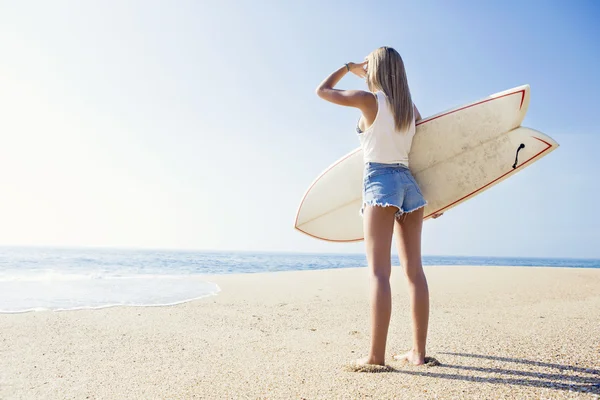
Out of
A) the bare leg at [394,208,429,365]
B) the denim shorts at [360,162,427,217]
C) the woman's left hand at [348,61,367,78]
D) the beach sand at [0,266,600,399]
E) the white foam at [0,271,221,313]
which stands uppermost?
the woman's left hand at [348,61,367,78]

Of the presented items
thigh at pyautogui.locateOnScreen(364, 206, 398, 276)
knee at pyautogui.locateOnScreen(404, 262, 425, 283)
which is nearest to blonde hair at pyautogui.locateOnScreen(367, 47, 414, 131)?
thigh at pyautogui.locateOnScreen(364, 206, 398, 276)

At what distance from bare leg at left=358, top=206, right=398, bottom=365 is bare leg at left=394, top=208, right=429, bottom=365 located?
0.59 ft

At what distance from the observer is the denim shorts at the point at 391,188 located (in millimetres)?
1977

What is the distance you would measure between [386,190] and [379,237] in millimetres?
229

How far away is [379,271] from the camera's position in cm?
195

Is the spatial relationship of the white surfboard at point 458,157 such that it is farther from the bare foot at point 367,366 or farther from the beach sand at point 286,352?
the bare foot at point 367,366

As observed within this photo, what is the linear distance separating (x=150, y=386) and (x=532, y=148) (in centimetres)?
268

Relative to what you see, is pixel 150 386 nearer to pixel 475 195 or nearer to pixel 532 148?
pixel 475 195

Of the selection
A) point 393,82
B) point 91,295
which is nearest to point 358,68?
point 393,82

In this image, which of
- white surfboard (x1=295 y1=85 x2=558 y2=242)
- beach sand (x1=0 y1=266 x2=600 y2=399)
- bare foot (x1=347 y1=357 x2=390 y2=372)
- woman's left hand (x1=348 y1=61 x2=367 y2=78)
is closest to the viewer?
beach sand (x1=0 y1=266 x2=600 y2=399)

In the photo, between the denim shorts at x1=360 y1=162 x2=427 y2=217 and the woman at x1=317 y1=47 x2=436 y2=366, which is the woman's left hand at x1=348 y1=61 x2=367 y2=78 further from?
the denim shorts at x1=360 y1=162 x2=427 y2=217

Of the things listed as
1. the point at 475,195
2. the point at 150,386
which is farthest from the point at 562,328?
the point at 150,386

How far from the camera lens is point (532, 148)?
2773 mm

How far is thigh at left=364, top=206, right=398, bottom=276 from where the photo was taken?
195 centimetres
